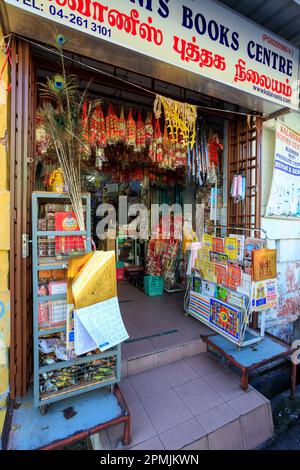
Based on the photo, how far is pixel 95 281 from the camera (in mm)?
1745

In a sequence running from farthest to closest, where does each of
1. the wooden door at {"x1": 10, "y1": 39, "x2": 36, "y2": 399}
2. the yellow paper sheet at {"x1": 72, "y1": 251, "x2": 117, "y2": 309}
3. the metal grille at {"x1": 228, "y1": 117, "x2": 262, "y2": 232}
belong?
the metal grille at {"x1": 228, "y1": 117, "x2": 262, "y2": 232}, the wooden door at {"x1": 10, "y1": 39, "x2": 36, "y2": 399}, the yellow paper sheet at {"x1": 72, "y1": 251, "x2": 117, "y2": 309}

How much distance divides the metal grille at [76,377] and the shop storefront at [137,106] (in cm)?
2

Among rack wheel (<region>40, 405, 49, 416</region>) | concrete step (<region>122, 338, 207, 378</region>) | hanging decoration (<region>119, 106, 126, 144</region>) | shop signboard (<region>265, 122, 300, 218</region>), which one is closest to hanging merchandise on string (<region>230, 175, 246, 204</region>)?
shop signboard (<region>265, 122, 300, 218</region>)

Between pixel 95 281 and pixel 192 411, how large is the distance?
4.99 feet

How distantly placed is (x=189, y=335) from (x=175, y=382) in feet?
2.34

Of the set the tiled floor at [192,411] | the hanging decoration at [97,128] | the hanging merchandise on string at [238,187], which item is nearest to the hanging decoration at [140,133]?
the hanging decoration at [97,128]

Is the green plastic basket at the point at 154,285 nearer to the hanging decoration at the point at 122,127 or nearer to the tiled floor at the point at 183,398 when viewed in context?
the tiled floor at the point at 183,398

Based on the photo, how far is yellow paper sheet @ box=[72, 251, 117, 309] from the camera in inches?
65.9

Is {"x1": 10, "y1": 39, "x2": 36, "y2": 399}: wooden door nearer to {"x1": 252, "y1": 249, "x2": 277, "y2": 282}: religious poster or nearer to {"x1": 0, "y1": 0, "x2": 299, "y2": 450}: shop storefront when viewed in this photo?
{"x1": 0, "y1": 0, "x2": 299, "y2": 450}: shop storefront

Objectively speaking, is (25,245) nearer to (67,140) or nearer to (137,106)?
(67,140)

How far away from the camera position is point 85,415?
1.82 meters

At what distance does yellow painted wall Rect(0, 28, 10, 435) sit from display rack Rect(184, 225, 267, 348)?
2421mm

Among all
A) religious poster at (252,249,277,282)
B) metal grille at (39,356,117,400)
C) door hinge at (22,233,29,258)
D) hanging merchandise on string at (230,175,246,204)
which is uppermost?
hanging merchandise on string at (230,175,246,204)
